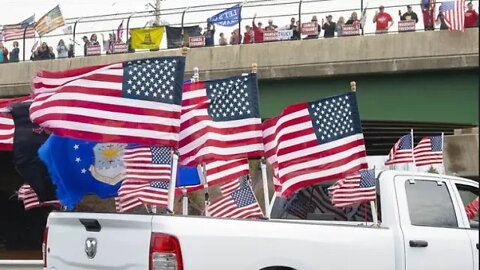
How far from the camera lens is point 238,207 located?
8797mm

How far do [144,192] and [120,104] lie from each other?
0.87m

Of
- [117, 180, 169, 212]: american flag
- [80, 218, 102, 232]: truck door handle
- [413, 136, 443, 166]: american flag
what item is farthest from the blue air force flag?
[413, 136, 443, 166]: american flag

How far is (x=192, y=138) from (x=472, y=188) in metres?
2.90

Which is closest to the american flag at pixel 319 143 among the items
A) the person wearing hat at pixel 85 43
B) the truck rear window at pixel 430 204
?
the truck rear window at pixel 430 204

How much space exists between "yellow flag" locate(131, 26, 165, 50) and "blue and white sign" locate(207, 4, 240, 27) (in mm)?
1552

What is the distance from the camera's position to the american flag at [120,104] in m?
6.12

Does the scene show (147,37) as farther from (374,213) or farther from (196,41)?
(374,213)

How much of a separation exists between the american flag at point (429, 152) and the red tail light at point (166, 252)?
10850 millimetres

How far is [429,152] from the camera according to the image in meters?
15.9

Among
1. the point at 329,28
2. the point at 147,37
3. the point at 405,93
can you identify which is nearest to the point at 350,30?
the point at 329,28

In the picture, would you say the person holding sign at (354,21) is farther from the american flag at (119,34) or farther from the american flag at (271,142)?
the american flag at (271,142)

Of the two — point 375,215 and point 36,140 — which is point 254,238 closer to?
point 375,215

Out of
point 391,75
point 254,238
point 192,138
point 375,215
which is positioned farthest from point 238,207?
point 391,75

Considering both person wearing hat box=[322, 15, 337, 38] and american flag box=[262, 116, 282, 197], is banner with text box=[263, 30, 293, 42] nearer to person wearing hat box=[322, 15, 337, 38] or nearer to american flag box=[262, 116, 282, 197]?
person wearing hat box=[322, 15, 337, 38]
